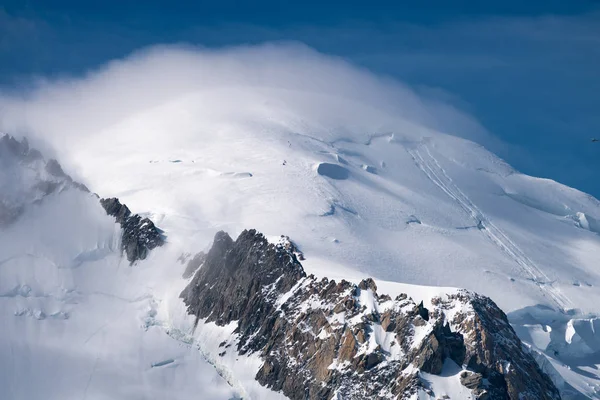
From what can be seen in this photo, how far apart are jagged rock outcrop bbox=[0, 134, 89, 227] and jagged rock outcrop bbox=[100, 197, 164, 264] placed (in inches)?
768

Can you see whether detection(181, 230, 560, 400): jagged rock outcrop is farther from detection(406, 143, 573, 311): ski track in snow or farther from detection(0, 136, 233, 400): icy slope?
detection(406, 143, 573, 311): ski track in snow

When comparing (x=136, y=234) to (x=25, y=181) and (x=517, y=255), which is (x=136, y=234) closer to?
(x=25, y=181)

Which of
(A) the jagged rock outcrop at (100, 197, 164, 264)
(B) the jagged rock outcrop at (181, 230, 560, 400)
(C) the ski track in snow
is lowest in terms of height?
(C) the ski track in snow

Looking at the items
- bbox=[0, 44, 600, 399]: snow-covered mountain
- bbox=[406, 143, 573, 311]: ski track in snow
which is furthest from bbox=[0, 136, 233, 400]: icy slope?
bbox=[406, 143, 573, 311]: ski track in snow

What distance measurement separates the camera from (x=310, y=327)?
124750 millimetres

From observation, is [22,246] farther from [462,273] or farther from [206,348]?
[462,273]

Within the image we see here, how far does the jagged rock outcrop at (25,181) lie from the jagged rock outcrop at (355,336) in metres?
59.3

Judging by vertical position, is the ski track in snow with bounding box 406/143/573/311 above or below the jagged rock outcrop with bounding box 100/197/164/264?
below

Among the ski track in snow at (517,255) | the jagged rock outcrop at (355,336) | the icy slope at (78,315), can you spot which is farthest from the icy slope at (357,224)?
the icy slope at (78,315)

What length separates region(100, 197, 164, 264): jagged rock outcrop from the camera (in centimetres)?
15712

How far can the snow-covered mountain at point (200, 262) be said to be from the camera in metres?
130

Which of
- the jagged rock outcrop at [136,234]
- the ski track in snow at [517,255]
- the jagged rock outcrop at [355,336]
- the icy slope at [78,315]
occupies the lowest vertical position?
the ski track in snow at [517,255]

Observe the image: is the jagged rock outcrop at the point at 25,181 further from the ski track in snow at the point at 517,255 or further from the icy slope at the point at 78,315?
the ski track in snow at the point at 517,255

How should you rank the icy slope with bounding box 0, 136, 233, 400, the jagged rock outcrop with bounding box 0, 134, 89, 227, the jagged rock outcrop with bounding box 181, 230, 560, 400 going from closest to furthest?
1. the jagged rock outcrop with bounding box 181, 230, 560, 400
2. the icy slope with bounding box 0, 136, 233, 400
3. the jagged rock outcrop with bounding box 0, 134, 89, 227
